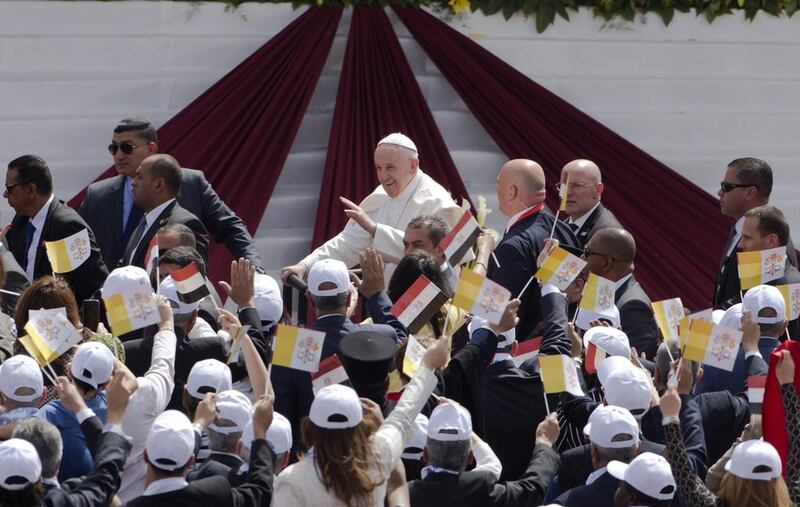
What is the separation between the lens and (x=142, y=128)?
25.6ft

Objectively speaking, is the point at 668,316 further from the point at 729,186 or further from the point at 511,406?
the point at 729,186

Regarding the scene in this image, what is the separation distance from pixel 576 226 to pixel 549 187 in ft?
5.63

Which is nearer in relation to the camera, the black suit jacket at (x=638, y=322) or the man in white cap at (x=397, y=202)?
the black suit jacket at (x=638, y=322)

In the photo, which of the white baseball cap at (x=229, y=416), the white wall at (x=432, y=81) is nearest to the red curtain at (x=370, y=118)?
the white wall at (x=432, y=81)

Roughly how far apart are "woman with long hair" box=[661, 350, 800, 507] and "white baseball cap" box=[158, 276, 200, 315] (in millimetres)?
→ 1778

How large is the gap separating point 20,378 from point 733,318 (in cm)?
252

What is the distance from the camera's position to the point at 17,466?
412cm

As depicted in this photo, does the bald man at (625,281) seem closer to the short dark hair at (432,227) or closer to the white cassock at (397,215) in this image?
the short dark hair at (432,227)

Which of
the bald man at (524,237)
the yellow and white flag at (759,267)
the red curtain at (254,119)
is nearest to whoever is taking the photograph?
the yellow and white flag at (759,267)

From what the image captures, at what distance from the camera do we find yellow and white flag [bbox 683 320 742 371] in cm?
516

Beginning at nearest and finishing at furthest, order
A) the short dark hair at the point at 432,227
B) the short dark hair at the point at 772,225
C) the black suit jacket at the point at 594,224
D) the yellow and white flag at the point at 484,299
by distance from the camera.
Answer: the yellow and white flag at the point at 484,299
the short dark hair at the point at 432,227
the short dark hair at the point at 772,225
the black suit jacket at the point at 594,224

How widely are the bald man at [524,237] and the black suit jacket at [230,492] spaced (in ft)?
7.18

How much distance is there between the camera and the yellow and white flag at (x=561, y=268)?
5977 mm

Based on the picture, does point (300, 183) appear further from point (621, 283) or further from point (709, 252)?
point (621, 283)
